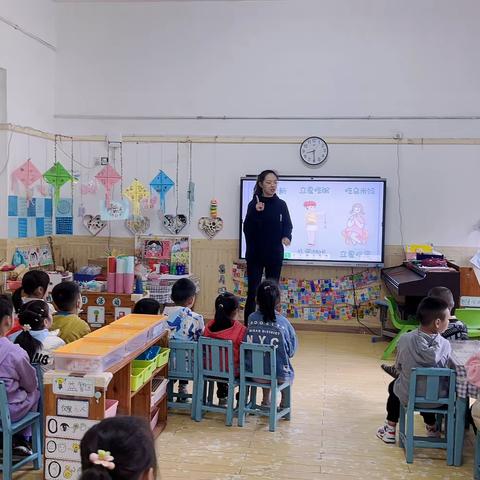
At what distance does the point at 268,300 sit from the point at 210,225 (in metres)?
3.18

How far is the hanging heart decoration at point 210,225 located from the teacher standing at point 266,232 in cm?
111

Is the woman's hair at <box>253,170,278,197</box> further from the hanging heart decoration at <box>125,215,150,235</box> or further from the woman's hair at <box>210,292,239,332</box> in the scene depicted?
the woman's hair at <box>210,292,239,332</box>

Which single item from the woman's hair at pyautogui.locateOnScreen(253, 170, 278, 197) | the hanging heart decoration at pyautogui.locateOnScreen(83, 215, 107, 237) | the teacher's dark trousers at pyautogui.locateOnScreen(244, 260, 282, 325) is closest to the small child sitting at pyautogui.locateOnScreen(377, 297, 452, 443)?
the teacher's dark trousers at pyautogui.locateOnScreen(244, 260, 282, 325)

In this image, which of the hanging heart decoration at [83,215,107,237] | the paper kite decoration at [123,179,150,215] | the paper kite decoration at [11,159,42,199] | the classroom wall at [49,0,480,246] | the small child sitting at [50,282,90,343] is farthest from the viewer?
the hanging heart decoration at [83,215,107,237]

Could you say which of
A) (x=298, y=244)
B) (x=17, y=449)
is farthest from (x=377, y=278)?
(x=17, y=449)

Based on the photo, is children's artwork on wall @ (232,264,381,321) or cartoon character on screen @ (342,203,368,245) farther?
children's artwork on wall @ (232,264,381,321)

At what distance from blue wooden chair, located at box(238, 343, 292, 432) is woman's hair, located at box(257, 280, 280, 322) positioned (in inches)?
8.7

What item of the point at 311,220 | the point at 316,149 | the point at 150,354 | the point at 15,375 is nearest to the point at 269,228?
the point at 311,220

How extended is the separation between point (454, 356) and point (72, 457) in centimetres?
210

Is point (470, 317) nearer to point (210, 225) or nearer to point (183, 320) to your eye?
point (183, 320)

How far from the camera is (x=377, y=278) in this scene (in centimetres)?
661

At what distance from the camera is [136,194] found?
674 centimetres

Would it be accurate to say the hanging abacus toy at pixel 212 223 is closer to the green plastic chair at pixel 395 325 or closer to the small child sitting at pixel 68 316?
the green plastic chair at pixel 395 325

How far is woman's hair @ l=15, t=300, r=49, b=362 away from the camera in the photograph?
3162 millimetres
